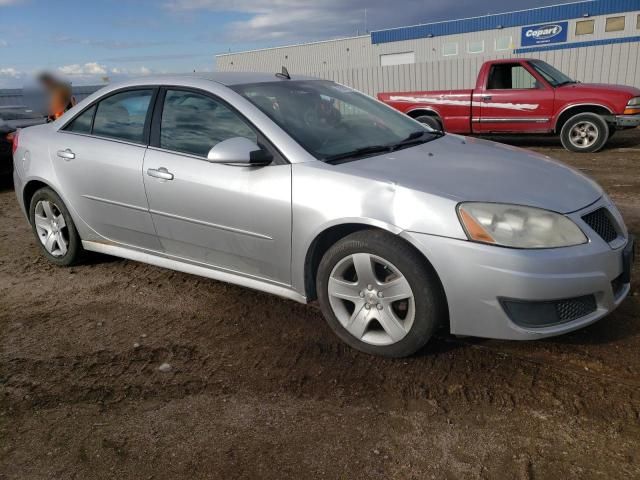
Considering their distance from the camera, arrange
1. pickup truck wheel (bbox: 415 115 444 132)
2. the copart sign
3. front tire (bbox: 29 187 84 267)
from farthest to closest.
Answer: the copart sign
pickup truck wheel (bbox: 415 115 444 132)
front tire (bbox: 29 187 84 267)

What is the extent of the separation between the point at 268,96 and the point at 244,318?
148 centimetres

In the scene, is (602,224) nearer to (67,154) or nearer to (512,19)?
(67,154)

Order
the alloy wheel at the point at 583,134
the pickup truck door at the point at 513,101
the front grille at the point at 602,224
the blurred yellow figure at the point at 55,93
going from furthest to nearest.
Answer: the pickup truck door at the point at 513,101 → the alloy wheel at the point at 583,134 → the blurred yellow figure at the point at 55,93 → the front grille at the point at 602,224

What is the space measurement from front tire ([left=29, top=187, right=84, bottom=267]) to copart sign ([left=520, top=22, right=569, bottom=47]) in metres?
28.8

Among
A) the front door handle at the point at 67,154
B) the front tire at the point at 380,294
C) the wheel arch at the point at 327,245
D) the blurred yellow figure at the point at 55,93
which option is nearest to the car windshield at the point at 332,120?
the wheel arch at the point at 327,245

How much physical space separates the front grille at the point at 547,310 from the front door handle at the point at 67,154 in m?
3.32

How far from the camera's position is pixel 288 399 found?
2.79 m

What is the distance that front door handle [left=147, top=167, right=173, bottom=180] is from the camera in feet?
11.9

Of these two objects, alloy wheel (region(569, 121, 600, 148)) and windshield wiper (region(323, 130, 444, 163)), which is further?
alloy wheel (region(569, 121, 600, 148))

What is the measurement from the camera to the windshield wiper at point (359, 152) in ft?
10.6

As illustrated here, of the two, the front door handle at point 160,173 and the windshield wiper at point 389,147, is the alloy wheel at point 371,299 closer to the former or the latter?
the windshield wiper at point 389,147

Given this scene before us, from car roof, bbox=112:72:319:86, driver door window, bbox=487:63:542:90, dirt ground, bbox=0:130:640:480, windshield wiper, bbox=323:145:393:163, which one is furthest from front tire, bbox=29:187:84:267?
driver door window, bbox=487:63:542:90

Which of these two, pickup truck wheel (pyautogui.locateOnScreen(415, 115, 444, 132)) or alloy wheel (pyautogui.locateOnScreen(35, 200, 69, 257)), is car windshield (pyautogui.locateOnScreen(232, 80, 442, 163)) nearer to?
pickup truck wheel (pyautogui.locateOnScreen(415, 115, 444, 132))

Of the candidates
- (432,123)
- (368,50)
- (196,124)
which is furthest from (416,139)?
(368,50)
